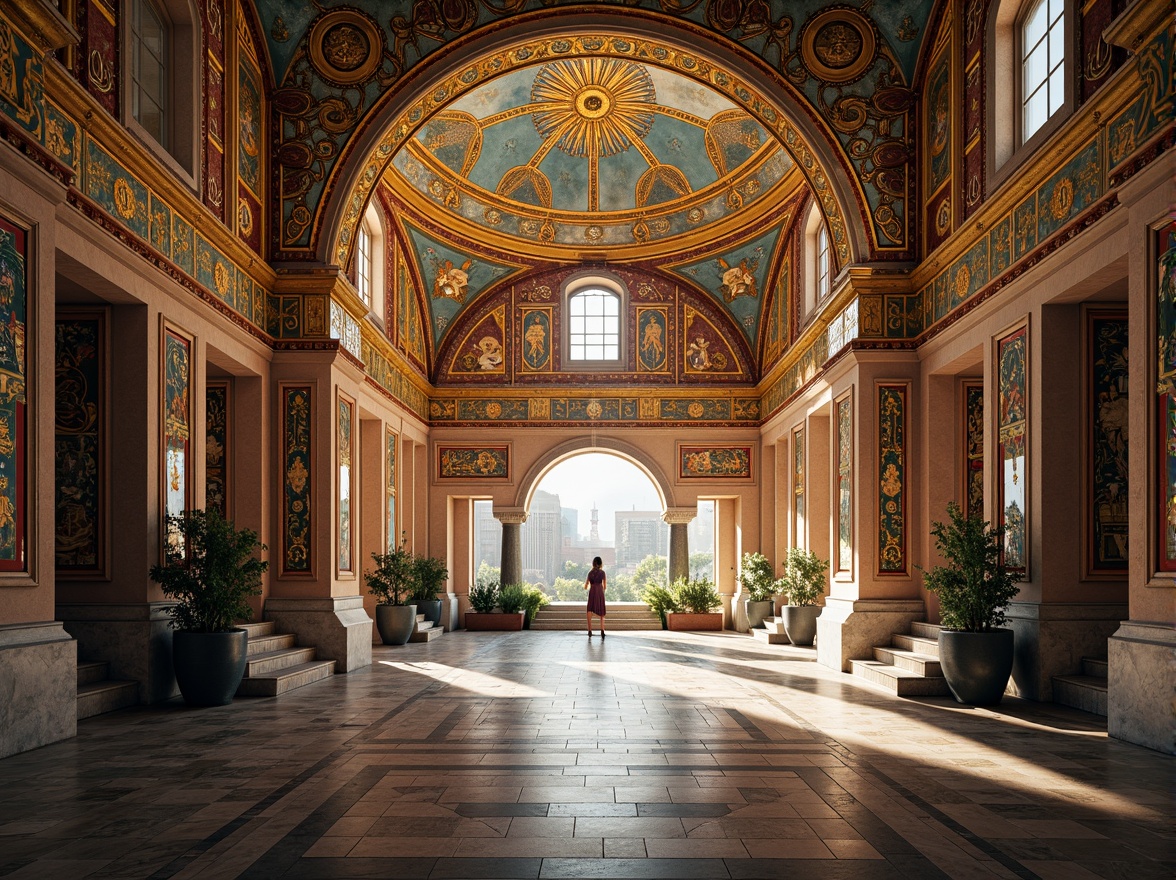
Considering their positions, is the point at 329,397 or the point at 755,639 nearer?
the point at 329,397

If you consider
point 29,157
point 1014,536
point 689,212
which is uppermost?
point 689,212

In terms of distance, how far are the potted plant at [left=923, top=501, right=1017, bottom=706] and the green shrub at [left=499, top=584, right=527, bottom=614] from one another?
1370cm

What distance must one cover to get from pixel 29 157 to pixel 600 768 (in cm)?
623

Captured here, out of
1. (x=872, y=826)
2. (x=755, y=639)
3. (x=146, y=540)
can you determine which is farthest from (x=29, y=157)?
(x=755, y=639)

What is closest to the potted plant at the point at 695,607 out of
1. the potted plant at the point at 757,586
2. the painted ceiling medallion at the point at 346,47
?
the potted plant at the point at 757,586

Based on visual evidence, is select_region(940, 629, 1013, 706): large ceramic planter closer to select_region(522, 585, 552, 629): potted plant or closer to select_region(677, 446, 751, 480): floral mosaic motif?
select_region(677, 446, 751, 480): floral mosaic motif

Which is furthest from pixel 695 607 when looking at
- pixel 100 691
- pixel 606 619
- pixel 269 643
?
pixel 100 691

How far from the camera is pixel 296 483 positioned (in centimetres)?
1369

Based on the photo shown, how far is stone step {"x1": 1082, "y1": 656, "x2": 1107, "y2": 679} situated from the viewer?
9.63 metres

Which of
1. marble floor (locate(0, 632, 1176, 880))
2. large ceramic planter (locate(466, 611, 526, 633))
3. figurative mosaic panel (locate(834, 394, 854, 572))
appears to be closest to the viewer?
marble floor (locate(0, 632, 1176, 880))

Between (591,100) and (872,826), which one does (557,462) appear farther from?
(872,826)

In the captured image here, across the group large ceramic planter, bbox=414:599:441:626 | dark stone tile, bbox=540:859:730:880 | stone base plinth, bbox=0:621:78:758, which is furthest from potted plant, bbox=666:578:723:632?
dark stone tile, bbox=540:859:730:880

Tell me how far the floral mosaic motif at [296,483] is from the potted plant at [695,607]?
1112cm

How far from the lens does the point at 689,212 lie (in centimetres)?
2256
